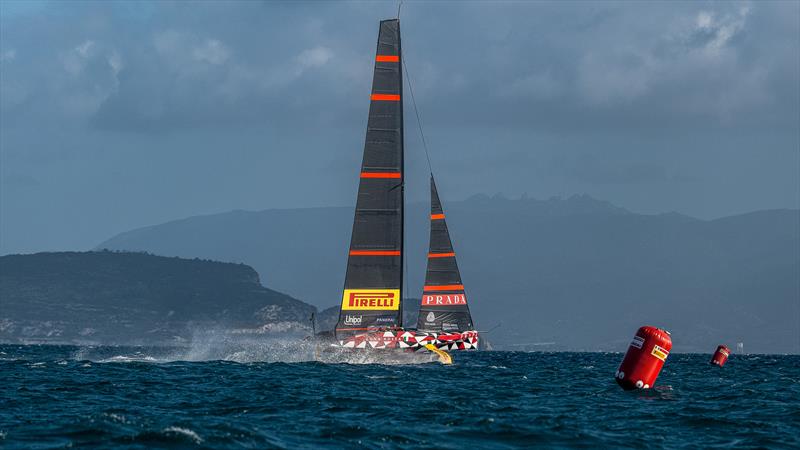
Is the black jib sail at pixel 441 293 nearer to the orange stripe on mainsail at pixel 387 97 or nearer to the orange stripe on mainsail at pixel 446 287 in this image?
the orange stripe on mainsail at pixel 446 287

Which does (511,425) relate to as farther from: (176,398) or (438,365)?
(438,365)

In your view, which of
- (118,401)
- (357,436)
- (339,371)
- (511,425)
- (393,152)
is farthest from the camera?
(393,152)

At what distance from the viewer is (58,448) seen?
2522cm

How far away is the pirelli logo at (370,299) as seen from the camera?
57438 millimetres

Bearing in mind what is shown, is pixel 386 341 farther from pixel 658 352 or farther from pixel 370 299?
pixel 658 352

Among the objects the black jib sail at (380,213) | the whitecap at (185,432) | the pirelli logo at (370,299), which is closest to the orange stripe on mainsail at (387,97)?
the black jib sail at (380,213)

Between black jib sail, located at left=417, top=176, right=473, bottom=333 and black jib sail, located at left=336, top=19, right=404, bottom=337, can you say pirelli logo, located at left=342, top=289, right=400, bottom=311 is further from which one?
black jib sail, located at left=417, top=176, right=473, bottom=333

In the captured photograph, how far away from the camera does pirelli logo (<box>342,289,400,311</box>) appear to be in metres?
57.4

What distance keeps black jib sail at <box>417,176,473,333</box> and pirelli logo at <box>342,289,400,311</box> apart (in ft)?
58.2

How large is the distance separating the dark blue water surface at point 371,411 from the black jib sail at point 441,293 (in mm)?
25064

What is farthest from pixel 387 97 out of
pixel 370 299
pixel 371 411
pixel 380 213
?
pixel 371 411

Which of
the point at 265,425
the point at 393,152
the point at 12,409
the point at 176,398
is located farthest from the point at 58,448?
the point at 393,152

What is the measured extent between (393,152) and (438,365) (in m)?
10.5

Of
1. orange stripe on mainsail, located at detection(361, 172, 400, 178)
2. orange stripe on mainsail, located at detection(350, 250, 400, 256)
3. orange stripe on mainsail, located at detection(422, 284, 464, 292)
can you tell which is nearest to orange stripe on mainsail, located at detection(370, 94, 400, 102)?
orange stripe on mainsail, located at detection(361, 172, 400, 178)
